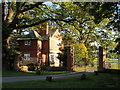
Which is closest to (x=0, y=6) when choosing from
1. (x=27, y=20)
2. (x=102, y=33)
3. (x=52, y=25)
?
(x=27, y=20)

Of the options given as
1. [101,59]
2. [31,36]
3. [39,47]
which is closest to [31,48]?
[39,47]

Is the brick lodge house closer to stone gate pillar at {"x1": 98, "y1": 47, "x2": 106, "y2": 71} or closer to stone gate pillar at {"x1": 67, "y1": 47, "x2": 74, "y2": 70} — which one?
stone gate pillar at {"x1": 67, "y1": 47, "x2": 74, "y2": 70}

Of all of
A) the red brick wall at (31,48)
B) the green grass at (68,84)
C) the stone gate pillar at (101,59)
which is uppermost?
the red brick wall at (31,48)

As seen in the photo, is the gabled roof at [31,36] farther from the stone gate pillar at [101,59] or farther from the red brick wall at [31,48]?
the stone gate pillar at [101,59]

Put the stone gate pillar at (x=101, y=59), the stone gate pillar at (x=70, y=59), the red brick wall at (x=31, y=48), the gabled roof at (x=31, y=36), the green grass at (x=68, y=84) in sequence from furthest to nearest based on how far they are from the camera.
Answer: the gabled roof at (x=31, y=36) → the red brick wall at (x=31, y=48) → the stone gate pillar at (x=70, y=59) → the stone gate pillar at (x=101, y=59) → the green grass at (x=68, y=84)

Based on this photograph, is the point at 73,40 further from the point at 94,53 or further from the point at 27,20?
the point at 27,20

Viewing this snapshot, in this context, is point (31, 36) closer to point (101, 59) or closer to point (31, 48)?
point (31, 48)

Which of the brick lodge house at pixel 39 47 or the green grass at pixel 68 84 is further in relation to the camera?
the brick lodge house at pixel 39 47

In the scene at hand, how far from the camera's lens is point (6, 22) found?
73.1 ft

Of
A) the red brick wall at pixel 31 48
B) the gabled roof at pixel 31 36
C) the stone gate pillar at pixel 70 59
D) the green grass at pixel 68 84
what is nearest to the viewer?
the green grass at pixel 68 84

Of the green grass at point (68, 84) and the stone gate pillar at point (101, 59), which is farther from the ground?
the stone gate pillar at point (101, 59)

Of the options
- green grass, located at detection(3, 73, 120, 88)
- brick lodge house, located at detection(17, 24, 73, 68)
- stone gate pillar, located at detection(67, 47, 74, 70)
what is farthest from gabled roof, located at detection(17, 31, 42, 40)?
green grass, located at detection(3, 73, 120, 88)

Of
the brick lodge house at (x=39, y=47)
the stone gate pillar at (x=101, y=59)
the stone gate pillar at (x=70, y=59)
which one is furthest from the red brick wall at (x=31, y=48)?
the stone gate pillar at (x=101, y=59)

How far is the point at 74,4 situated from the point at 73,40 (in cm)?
871
